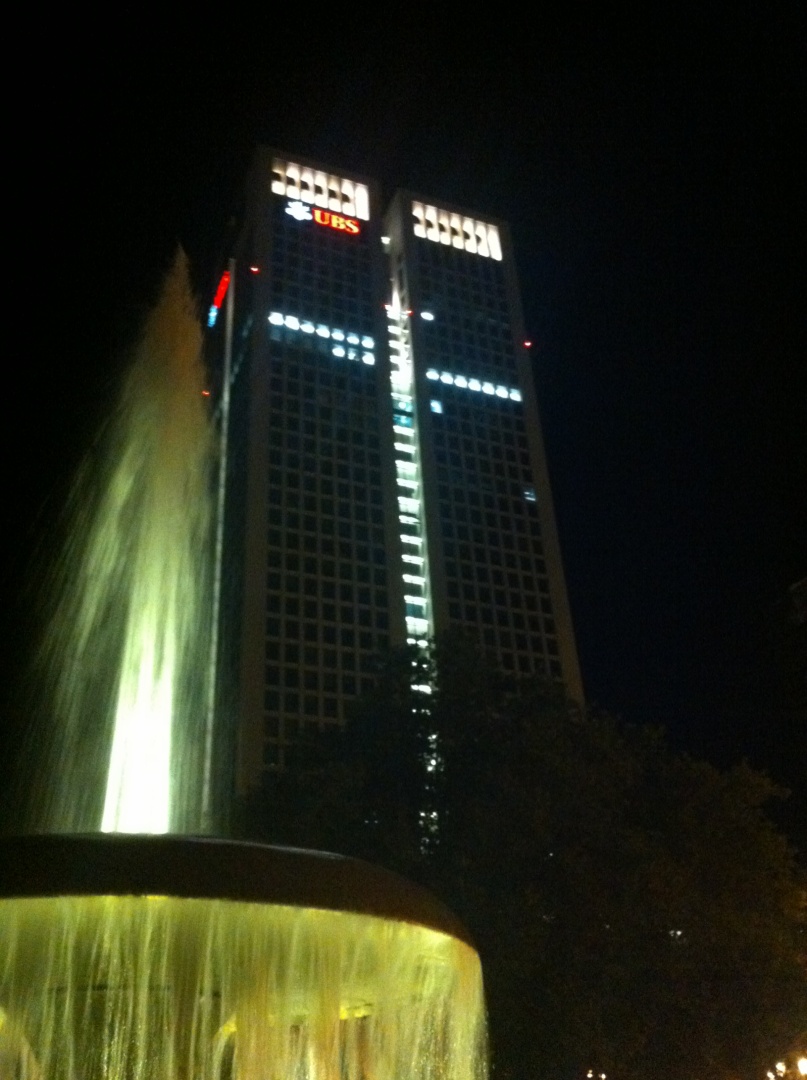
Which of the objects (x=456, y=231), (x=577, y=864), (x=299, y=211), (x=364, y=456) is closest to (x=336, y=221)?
(x=299, y=211)

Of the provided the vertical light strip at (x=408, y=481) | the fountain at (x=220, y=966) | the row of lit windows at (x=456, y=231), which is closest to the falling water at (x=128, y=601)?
the fountain at (x=220, y=966)

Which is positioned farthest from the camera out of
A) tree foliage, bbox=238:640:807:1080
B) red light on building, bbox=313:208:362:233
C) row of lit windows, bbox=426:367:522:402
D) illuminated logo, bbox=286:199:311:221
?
red light on building, bbox=313:208:362:233

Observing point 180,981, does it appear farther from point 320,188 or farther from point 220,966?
point 320,188

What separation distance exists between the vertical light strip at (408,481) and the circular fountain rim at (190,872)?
63024mm

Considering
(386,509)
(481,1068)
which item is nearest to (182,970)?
(481,1068)

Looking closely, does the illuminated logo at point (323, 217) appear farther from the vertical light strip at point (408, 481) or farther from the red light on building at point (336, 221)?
the vertical light strip at point (408, 481)

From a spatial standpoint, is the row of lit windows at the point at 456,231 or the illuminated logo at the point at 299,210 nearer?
the illuminated logo at the point at 299,210

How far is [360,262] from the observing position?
8744 cm

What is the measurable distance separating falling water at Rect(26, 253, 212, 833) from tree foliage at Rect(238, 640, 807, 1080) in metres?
3.15

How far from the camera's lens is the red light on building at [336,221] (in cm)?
8819

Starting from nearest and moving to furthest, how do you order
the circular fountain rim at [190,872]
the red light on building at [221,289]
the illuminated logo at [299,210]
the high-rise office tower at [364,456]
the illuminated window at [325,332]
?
the circular fountain rim at [190,872]
the high-rise office tower at [364,456]
the illuminated window at [325,332]
the illuminated logo at [299,210]
the red light on building at [221,289]

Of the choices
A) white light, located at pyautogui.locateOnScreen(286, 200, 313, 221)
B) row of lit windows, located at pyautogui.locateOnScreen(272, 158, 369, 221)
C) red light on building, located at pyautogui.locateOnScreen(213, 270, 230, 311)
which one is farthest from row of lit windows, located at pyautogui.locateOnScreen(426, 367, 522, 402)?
red light on building, located at pyautogui.locateOnScreen(213, 270, 230, 311)

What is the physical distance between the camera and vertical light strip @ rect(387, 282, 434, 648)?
75438mm

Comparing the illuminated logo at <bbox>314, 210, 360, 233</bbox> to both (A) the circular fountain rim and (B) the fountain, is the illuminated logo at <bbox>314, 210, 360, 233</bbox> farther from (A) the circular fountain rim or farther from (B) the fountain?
(A) the circular fountain rim
